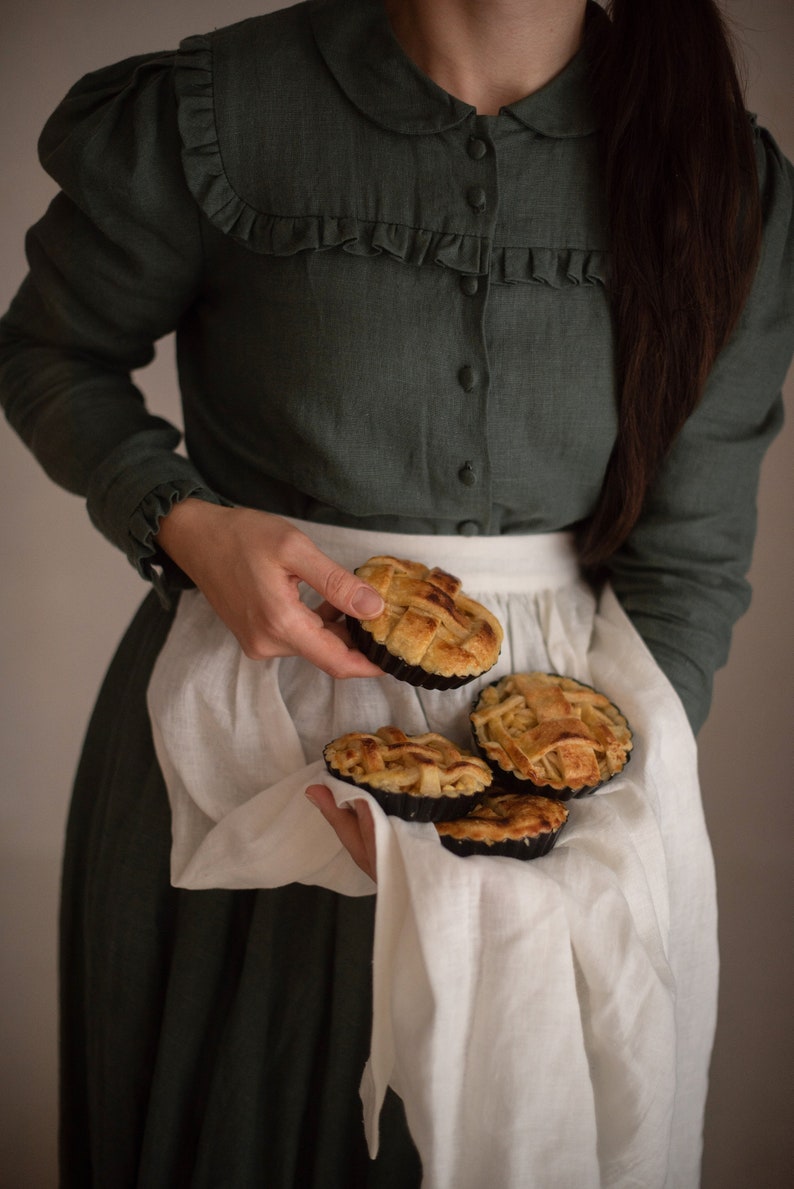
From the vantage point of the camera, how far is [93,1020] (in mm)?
995

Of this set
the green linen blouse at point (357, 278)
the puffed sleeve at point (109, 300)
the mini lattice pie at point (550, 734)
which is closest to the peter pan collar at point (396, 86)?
the green linen blouse at point (357, 278)

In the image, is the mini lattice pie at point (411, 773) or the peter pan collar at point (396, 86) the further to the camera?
the peter pan collar at point (396, 86)

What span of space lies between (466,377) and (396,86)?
0.26 metres

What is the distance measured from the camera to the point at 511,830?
688mm

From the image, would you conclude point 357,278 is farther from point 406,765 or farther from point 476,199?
point 406,765

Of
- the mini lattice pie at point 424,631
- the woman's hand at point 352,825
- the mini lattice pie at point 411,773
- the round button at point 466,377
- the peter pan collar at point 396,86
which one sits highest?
the peter pan collar at point 396,86

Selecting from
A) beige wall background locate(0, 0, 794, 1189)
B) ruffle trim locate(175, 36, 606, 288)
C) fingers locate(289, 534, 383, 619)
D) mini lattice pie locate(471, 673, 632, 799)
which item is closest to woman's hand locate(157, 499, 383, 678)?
fingers locate(289, 534, 383, 619)

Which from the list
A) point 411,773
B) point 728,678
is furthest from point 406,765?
point 728,678

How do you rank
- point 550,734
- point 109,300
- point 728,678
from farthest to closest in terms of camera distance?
point 728,678 < point 109,300 < point 550,734

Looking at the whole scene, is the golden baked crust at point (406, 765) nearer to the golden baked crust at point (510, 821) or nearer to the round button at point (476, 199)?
the golden baked crust at point (510, 821)

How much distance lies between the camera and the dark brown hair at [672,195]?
2.65 ft

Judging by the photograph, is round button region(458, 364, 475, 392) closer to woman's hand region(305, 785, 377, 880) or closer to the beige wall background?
woman's hand region(305, 785, 377, 880)

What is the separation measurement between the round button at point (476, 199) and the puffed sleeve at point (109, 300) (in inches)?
9.9

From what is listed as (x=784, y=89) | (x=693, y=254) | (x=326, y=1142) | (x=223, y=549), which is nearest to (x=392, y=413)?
(x=223, y=549)
